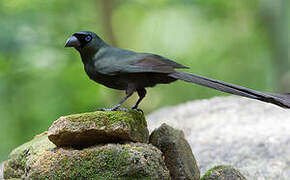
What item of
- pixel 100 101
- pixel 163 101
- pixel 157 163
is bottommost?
pixel 163 101

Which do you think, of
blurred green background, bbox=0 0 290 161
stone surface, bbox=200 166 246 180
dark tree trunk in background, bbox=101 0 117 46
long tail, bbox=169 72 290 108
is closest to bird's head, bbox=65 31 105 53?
long tail, bbox=169 72 290 108

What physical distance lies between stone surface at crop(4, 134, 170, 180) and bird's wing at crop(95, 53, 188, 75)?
642mm

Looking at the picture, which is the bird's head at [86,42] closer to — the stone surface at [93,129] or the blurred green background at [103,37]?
the stone surface at [93,129]

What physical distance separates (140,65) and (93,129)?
68cm

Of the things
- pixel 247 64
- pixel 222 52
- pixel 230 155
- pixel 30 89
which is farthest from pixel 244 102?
pixel 247 64

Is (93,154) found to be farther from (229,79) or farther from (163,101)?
(229,79)

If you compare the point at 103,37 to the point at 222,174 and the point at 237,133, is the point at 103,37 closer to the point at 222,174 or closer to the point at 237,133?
the point at 237,133

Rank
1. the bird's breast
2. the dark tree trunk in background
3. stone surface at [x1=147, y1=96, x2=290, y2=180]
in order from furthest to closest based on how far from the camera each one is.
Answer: the dark tree trunk in background → stone surface at [x1=147, y1=96, x2=290, y2=180] → the bird's breast

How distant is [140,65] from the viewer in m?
3.06

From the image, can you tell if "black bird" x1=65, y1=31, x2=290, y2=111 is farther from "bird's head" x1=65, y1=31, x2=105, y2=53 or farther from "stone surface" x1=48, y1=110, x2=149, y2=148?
"stone surface" x1=48, y1=110, x2=149, y2=148

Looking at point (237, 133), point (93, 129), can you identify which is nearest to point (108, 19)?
point (237, 133)

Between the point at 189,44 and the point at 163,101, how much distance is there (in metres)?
2.30

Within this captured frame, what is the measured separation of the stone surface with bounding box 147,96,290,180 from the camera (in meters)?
4.43

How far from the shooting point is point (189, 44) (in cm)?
1289
